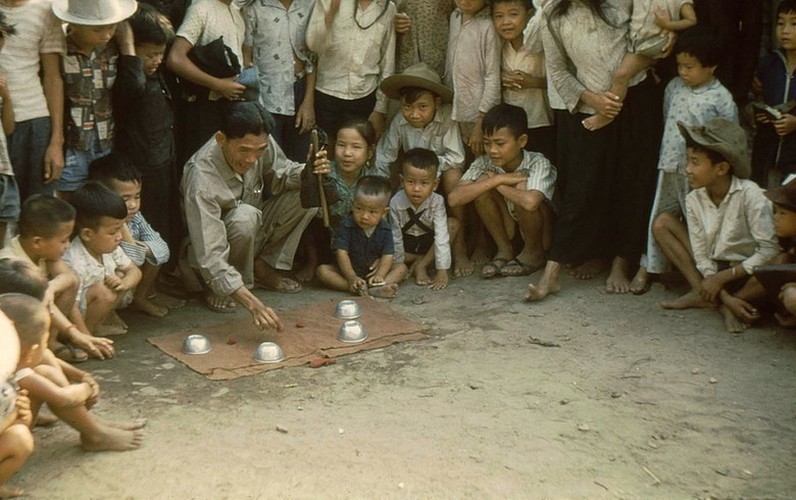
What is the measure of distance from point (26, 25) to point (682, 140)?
3814 mm

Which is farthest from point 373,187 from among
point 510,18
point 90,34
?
point 90,34

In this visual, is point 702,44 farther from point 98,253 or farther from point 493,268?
point 98,253

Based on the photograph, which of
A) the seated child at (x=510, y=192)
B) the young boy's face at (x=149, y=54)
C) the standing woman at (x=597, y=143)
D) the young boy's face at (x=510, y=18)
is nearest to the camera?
the young boy's face at (x=149, y=54)

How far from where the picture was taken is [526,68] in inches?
261

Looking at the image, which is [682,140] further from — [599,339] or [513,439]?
[513,439]

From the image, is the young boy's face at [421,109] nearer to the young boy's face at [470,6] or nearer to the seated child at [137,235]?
the young boy's face at [470,6]

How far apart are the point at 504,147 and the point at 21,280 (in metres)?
3.37

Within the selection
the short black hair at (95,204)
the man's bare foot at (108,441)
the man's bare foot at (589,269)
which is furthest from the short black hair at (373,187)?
the man's bare foot at (108,441)

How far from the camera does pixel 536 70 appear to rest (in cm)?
663

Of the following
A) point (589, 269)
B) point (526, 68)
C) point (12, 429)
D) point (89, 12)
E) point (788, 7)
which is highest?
point (788, 7)

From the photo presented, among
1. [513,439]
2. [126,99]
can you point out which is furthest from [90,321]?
[513,439]

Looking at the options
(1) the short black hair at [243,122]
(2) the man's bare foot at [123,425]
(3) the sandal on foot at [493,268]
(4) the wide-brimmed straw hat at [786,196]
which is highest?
(1) the short black hair at [243,122]

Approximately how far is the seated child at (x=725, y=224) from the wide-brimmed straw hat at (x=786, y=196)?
20 cm

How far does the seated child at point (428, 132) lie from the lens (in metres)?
6.76
